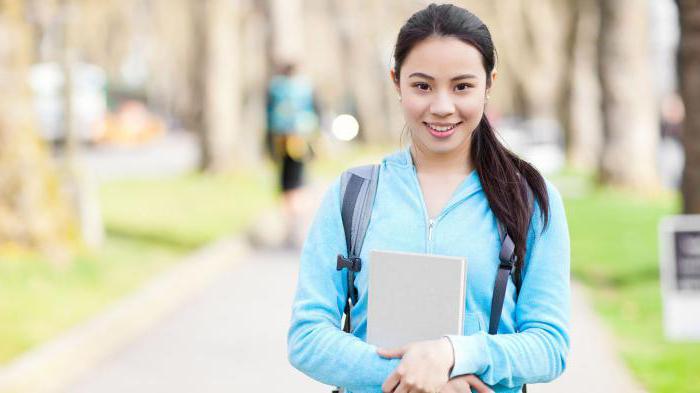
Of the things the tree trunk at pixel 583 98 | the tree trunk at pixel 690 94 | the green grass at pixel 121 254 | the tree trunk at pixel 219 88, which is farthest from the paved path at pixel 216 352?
the tree trunk at pixel 583 98

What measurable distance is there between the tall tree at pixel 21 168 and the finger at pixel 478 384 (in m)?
8.91

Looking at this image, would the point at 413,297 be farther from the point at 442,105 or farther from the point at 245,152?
the point at 245,152

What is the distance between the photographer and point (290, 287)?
35.4 feet

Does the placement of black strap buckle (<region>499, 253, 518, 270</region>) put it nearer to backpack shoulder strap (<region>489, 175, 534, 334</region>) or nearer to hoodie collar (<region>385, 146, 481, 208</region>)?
backpack shoulder strap (<region>489, 175, 534, 334</region>)

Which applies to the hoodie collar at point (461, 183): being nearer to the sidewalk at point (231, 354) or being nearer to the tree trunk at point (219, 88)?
the sidewalk at point (231, 354)

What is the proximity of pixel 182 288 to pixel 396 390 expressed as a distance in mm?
8135

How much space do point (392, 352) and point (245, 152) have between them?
78.3 ft

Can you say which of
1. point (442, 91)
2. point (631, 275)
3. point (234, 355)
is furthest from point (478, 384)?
point (631, 275)

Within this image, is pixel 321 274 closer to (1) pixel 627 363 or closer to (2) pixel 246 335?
(1) pixel 627 363

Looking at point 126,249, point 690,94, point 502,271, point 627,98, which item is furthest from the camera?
point 627,98

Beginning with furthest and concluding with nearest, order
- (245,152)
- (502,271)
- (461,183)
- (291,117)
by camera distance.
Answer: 1. (245,152)
2. (291,117)
3. (461,183)
4. (502,271)

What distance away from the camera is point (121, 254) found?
12109 millimetres

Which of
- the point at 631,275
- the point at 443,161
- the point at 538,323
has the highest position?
the point at 443,161

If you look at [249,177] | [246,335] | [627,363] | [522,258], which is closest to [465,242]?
[522,258]
